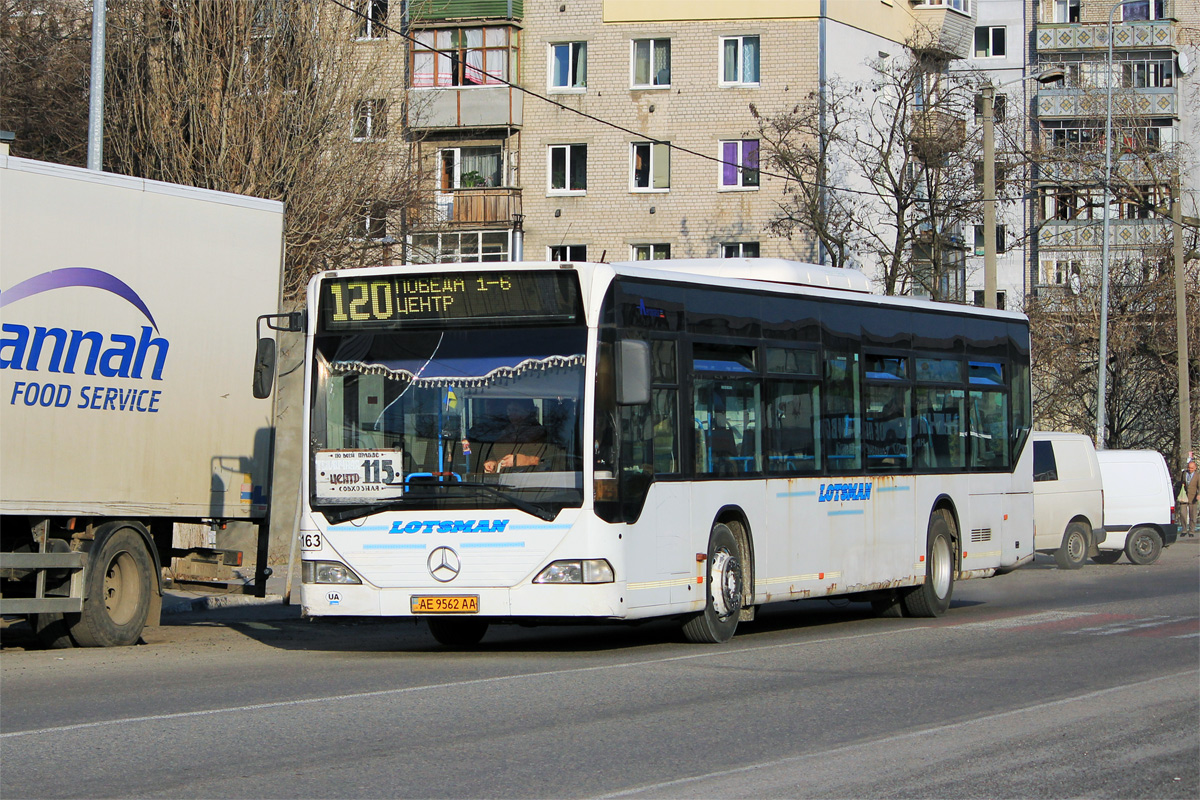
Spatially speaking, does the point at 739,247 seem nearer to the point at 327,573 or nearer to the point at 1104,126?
the point at 1104,126

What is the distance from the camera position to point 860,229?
48031 millimetres

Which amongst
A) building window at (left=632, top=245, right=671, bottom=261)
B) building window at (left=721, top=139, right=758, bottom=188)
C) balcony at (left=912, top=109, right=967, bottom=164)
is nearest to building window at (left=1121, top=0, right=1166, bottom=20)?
balcony at (left=912, top=109, right=967, bottom=164)

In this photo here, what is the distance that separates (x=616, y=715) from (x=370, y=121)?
21450 millimetres

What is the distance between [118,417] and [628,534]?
449 cm

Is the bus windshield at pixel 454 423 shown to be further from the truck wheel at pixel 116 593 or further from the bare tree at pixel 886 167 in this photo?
the bare tree at pixel 886 167

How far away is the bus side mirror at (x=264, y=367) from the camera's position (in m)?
13.3

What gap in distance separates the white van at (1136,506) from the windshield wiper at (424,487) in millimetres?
17978

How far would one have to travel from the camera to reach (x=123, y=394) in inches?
539

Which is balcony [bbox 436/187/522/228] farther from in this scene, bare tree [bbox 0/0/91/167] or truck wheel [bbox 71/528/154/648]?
truck wheel [bbox 71/528/154/648]

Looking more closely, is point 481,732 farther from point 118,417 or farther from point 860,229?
point 860,229

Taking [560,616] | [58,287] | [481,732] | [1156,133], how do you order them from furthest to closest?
[1156,133], [58,287], [560,616], [481,732]

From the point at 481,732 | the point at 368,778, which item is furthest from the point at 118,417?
the point at 368,778

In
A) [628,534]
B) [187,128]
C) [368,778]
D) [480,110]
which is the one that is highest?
[480,110]

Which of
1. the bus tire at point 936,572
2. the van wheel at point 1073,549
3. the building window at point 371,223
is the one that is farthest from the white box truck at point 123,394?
the van wheel at point 1073,549
